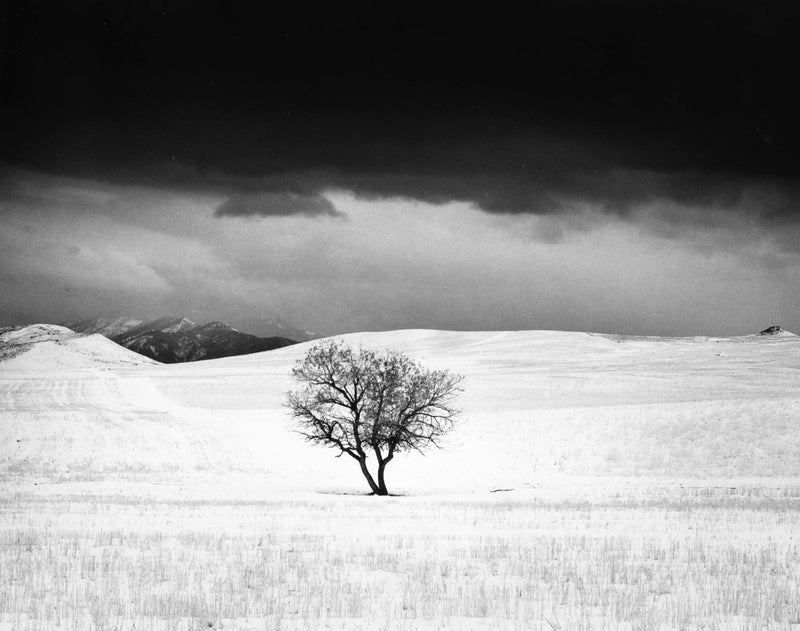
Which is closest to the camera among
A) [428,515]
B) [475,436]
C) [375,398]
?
[428,515]

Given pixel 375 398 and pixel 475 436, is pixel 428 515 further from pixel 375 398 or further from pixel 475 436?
pixel 475 436

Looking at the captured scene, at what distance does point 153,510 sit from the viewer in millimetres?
25594

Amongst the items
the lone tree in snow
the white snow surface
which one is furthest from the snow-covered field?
the lone tree in snow

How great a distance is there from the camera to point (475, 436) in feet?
186

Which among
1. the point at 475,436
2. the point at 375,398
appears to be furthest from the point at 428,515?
the point at 475,436

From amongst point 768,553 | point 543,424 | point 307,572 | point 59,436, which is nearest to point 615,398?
point 543,424

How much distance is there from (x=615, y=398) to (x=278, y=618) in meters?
62.1

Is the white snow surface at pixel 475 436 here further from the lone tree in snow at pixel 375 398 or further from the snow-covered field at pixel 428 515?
the lone tree in snow at pixel 375 398

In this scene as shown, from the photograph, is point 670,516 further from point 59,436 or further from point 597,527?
point 59,436

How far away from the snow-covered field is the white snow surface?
26cm

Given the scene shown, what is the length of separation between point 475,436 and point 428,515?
3224cm

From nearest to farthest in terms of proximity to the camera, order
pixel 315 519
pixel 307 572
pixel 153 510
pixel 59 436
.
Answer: pixel 307 572 → pixel 315 519 → pixel 153 510 → pixel 59 436

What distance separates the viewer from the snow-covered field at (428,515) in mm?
11609

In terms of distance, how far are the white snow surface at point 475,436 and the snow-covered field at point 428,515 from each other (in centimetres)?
26
